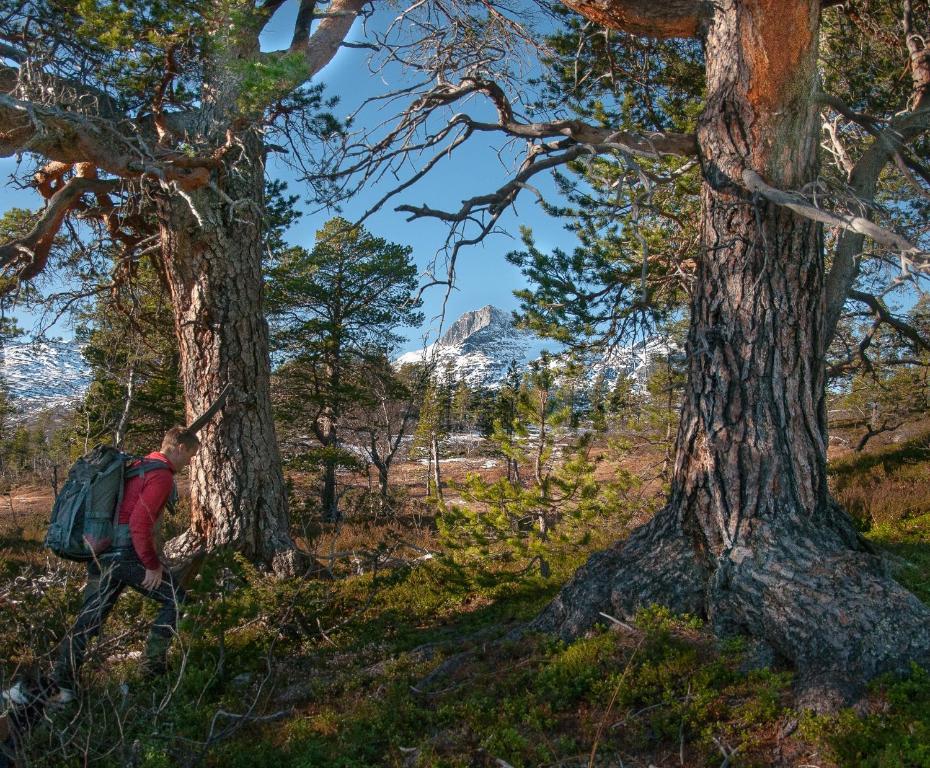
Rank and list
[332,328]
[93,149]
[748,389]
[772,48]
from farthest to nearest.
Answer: [332,328] → [93,149] → [772,48] → [748,389]

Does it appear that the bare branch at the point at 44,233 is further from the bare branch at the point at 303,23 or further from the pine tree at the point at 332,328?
the pine tree at the point at 332,328

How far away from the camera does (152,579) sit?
4.01 m

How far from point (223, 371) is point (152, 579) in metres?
2.71

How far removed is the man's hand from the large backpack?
0.26 meters

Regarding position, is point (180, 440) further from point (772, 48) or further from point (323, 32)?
point (323, 32)

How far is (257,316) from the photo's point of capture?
6473 mm

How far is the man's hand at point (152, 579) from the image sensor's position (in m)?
3.99

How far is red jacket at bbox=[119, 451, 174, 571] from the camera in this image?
3973mm

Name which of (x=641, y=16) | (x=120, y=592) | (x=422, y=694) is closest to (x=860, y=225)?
(x=641, y=16)

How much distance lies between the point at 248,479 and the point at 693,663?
4.62 m

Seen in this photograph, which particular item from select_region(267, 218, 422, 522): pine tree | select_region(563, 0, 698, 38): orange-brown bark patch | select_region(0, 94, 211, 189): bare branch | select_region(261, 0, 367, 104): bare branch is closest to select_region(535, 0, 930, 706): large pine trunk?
select_region(563, 0, 698, 38): orange-brown bark patch

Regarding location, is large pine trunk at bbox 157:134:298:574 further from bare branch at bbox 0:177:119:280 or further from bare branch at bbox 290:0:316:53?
bare branch at bbox 290:0:316:53

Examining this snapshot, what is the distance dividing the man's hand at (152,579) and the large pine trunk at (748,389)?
8.57 feet

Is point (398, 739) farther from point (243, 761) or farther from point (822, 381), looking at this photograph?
point (822, 381)
